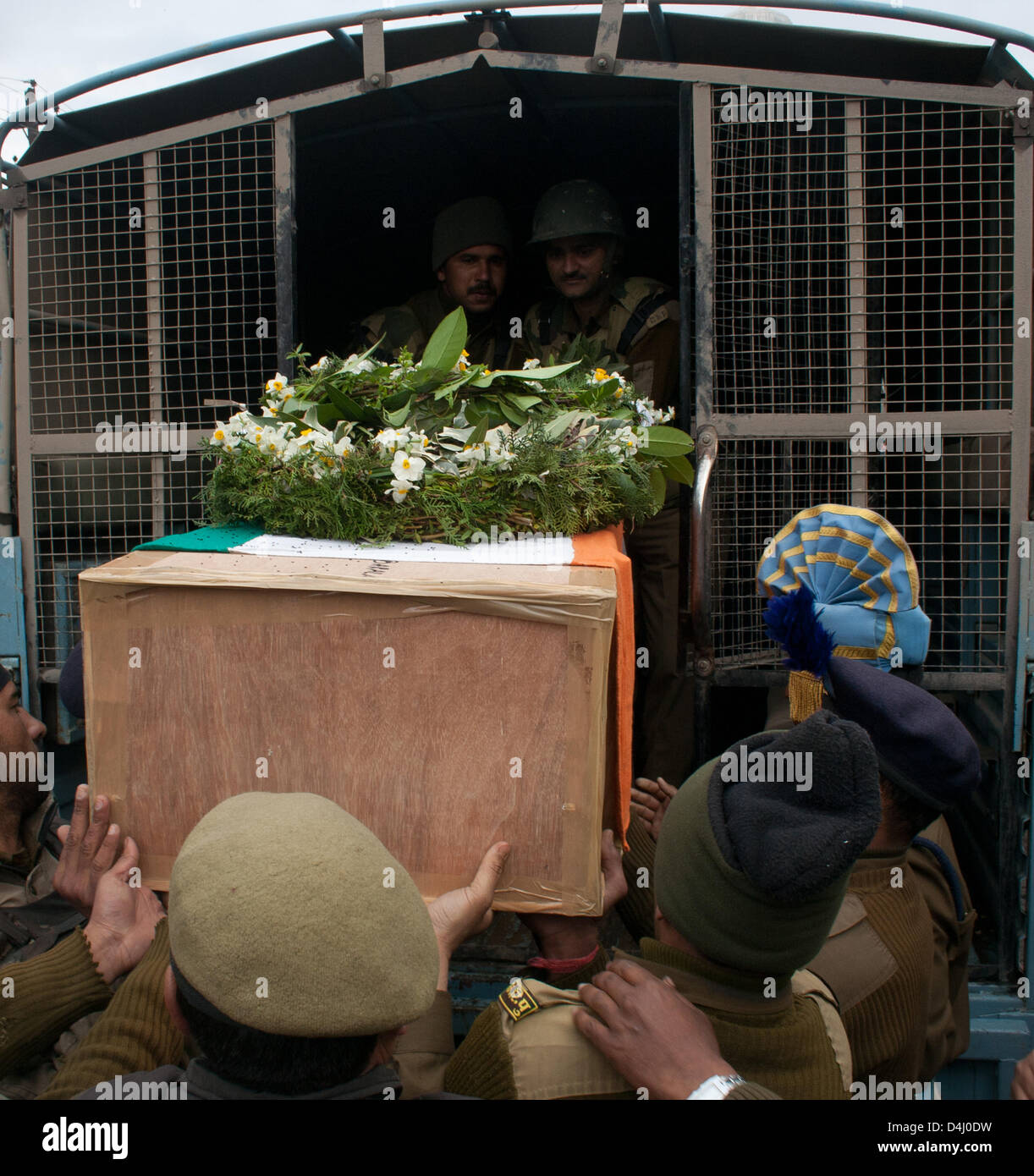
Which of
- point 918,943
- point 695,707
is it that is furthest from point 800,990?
point 695,707

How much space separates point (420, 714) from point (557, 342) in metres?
3.11

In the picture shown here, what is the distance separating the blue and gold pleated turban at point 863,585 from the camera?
2.75m

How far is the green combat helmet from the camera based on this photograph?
4.68m

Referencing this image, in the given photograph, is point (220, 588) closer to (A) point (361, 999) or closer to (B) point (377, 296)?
(A) point (361, 999)

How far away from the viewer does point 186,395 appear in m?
5.05

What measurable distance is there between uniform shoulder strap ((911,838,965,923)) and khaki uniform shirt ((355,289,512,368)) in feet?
9.56

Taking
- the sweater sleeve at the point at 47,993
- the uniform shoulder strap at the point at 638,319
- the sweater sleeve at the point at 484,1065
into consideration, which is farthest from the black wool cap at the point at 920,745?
the uniform shoulder strap at the point at 638,319

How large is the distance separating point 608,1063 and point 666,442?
1636mm

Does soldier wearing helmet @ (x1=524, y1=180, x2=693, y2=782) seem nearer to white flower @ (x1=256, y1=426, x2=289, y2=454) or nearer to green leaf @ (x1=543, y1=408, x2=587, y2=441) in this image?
green leaf @ (x1=543, y1=408, x2=587, y2=441)

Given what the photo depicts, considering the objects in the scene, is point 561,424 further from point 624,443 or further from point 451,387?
point 451,387

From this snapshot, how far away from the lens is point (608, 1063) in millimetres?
1737

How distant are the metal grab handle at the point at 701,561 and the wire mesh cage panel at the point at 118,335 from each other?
5.14 feet

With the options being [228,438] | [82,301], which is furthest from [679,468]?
[82,301]

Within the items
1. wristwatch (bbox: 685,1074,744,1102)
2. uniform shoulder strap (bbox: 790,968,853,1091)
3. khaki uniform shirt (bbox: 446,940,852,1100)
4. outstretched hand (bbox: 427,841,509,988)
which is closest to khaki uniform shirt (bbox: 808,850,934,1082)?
uniform shoulder strap (bbox: 790,968,853,1091)
